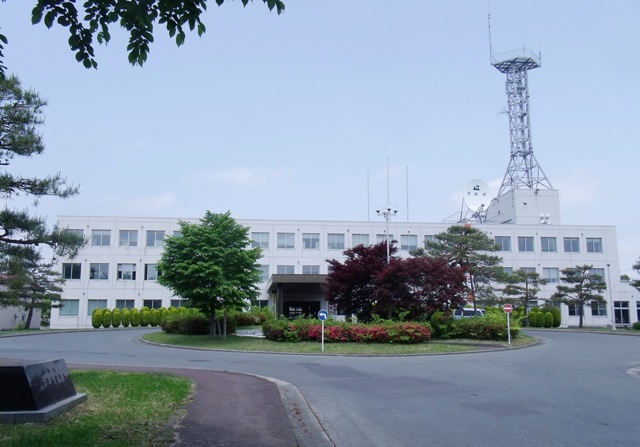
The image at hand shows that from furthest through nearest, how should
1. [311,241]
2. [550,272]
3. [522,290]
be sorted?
1. [550,272]
2. [311,241]
3. [522,290]

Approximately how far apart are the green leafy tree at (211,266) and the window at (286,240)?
26.4 meters

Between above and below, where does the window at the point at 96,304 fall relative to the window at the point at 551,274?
below

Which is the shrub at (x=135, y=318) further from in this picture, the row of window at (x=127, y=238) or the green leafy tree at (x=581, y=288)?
the green leafy tree at (x=581, y=288)

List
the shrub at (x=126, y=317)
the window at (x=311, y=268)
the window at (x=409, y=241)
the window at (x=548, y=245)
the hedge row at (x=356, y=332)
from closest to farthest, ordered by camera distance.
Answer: the hedge row at (x=356, y=332) < the shrub at (x=126, y=317) < the window at (x=311, y=268) < the window at (x=409, y=241) < the window at (x=548, y=245)

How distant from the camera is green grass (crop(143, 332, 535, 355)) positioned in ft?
79.4

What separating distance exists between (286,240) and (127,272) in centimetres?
1612

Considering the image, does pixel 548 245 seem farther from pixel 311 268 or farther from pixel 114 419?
pixel 114 419

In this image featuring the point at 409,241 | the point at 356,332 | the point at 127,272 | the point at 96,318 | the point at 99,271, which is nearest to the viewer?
the point at 356,332

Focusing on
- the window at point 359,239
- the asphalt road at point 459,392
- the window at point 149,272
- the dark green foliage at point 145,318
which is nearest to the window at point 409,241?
the window at point 359,239

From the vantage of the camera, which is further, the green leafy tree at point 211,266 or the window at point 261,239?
the window at point 261,239

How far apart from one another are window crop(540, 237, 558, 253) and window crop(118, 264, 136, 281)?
139 feet

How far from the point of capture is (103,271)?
54531 millimetres

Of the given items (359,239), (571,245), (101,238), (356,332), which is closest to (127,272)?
(101,238)

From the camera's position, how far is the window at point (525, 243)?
192 ft
